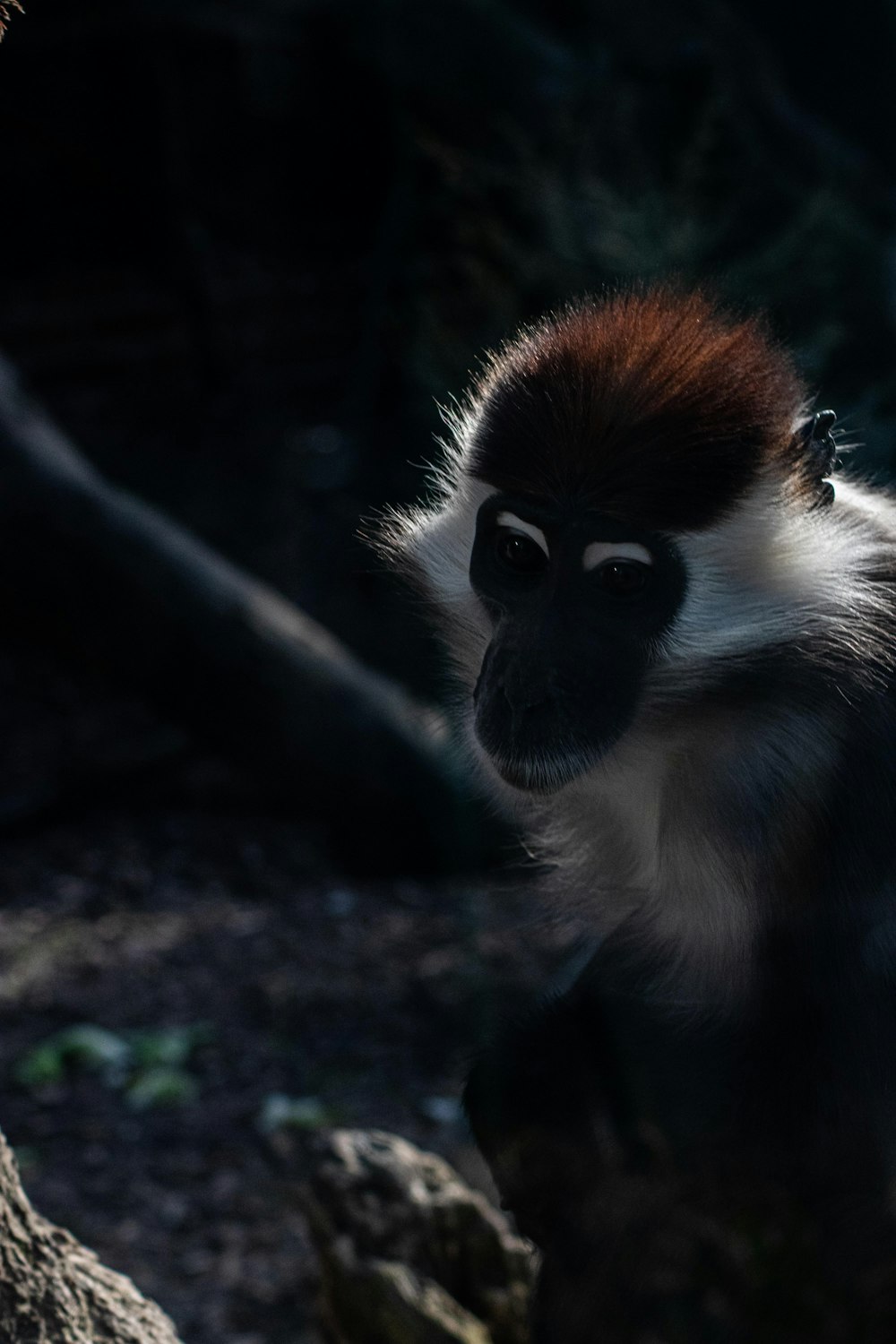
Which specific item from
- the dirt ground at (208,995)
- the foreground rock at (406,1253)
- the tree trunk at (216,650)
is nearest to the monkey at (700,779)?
the foreground rock at (406,1253)

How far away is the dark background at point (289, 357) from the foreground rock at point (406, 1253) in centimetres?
83

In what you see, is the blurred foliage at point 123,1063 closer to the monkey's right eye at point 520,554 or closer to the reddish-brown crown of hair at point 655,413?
the monkey's right eye at point 520,554

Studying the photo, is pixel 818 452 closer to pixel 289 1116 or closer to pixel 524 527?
pixel 524 527

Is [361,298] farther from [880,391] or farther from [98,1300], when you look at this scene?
[98,1300]

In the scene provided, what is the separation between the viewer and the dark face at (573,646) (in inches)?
107

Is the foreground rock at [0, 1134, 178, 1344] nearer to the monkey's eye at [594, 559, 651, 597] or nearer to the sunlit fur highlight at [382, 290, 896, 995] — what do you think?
the sunlit fur highlight at [382, 290, 896, 995]

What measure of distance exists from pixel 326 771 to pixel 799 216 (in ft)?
12.6

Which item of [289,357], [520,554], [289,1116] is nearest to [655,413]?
[520,554]

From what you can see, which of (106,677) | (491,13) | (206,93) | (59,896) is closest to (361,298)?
(206,93)

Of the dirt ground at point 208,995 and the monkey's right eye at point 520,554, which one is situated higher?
the monkey's right eye at point 520,554

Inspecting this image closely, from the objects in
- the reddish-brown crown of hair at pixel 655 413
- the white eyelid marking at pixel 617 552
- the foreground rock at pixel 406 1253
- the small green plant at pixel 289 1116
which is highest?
the reddish-brown crown of hair at pixel 655 413

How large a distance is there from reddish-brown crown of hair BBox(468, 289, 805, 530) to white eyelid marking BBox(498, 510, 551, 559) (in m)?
0.05

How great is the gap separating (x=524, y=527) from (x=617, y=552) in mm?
205

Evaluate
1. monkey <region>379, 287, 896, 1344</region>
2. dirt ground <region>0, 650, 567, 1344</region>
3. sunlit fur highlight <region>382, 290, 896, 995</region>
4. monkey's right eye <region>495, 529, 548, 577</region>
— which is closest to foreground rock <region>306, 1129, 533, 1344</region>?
monkey <region>379, 287, 896, 1344</region>
